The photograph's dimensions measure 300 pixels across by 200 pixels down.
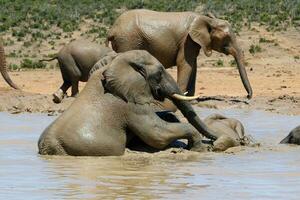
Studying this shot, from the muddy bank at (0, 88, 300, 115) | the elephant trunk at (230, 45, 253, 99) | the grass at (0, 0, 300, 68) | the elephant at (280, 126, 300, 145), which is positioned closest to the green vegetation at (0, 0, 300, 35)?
the grass at (0, 0, 300, 68)

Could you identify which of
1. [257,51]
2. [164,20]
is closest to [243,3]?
[257,51]

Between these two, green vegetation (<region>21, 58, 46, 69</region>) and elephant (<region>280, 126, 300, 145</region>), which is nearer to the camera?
elephant (<region>280, 126, 300, 145</region>)

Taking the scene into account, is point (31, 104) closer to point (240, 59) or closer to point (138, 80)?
point (240, 59)

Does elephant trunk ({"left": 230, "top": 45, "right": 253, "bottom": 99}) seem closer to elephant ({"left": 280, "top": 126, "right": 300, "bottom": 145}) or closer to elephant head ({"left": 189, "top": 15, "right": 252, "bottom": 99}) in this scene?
elephant head ({"left": 189, "top": 15, "right": 252, "bottom": 99})

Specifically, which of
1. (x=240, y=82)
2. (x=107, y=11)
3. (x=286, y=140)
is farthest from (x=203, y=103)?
(x=107, y=11)

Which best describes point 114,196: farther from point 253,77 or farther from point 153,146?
point 253,77

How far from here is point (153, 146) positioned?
9859 mm

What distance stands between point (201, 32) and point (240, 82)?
4.54 m

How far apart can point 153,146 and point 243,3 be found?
26423mm

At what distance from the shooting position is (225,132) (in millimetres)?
10617

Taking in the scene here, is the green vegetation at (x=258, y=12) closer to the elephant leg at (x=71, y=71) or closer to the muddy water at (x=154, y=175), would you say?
the elephant leg at (x=71, y=71)

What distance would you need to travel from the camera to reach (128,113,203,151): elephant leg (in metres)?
9.72

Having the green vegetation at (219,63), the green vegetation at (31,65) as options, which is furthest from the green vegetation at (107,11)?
the green vegetation at (219,63)

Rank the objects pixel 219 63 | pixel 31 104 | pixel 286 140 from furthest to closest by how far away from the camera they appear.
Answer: pixel 219 63
pixel 31 104
pixel 286 140
